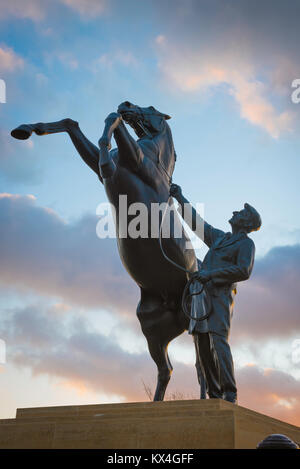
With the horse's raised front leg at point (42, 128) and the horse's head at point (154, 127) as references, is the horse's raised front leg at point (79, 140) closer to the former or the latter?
the horse's raised front leg at point (42, 128)

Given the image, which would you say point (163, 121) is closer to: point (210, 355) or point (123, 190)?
point (123, 190)

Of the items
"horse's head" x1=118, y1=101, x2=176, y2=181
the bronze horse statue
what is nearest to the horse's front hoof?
the bronze horse statue

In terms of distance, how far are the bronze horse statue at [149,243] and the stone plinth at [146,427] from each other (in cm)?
255

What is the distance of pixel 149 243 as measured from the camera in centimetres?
945

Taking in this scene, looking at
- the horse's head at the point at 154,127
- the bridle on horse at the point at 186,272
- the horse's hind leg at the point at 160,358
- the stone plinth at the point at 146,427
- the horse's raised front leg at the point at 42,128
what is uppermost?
the horse's head at the point at 154,127

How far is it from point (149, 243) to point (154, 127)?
257 cm

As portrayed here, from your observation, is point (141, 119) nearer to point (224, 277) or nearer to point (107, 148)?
point (107, 148)

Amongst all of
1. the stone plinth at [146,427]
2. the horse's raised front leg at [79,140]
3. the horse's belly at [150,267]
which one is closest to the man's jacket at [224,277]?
the horse's belly at [150,267]

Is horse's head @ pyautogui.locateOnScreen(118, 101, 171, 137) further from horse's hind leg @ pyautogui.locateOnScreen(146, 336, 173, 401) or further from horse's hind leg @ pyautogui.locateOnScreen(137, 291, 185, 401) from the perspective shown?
horse's hind leg @ pyautogui.locateOnScreen(146, 336, 173, 401)

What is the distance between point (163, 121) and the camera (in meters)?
11.0

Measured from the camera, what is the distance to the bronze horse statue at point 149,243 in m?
9.46

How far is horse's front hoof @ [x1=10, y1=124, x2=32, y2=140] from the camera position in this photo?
9586mm

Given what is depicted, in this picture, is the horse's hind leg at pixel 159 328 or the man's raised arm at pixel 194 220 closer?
the man's raised arm at pixel 194 220
